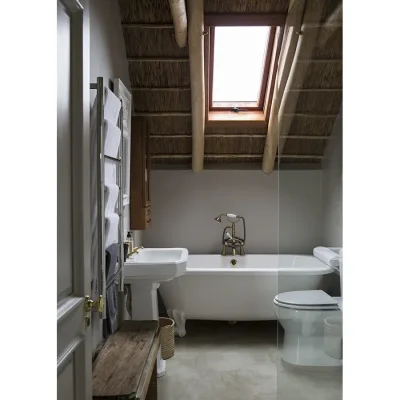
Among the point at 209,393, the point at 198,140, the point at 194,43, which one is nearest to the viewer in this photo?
the point at 209,393

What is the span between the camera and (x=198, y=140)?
4277mm

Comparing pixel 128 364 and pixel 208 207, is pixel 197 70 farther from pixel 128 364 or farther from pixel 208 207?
pixel 128 364

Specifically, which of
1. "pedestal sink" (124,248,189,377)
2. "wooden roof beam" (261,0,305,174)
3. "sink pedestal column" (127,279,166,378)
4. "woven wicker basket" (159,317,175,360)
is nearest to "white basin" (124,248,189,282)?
"pedestal sink" (124,248,189,377)

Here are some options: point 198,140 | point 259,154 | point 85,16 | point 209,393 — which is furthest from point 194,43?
point 209,393

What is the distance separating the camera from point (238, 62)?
13.8ft

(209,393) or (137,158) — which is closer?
(209,393)

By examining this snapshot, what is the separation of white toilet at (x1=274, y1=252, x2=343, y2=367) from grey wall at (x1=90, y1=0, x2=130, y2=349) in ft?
3.60

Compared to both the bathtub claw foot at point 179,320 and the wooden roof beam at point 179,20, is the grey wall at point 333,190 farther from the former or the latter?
the bathtub claw foot at point 179,320

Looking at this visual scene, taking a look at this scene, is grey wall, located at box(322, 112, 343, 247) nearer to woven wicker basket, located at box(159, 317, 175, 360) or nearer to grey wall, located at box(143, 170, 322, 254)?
woven wicker basket, located at box(159, 317, 175, 360)

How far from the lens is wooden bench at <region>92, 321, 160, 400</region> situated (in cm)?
191
